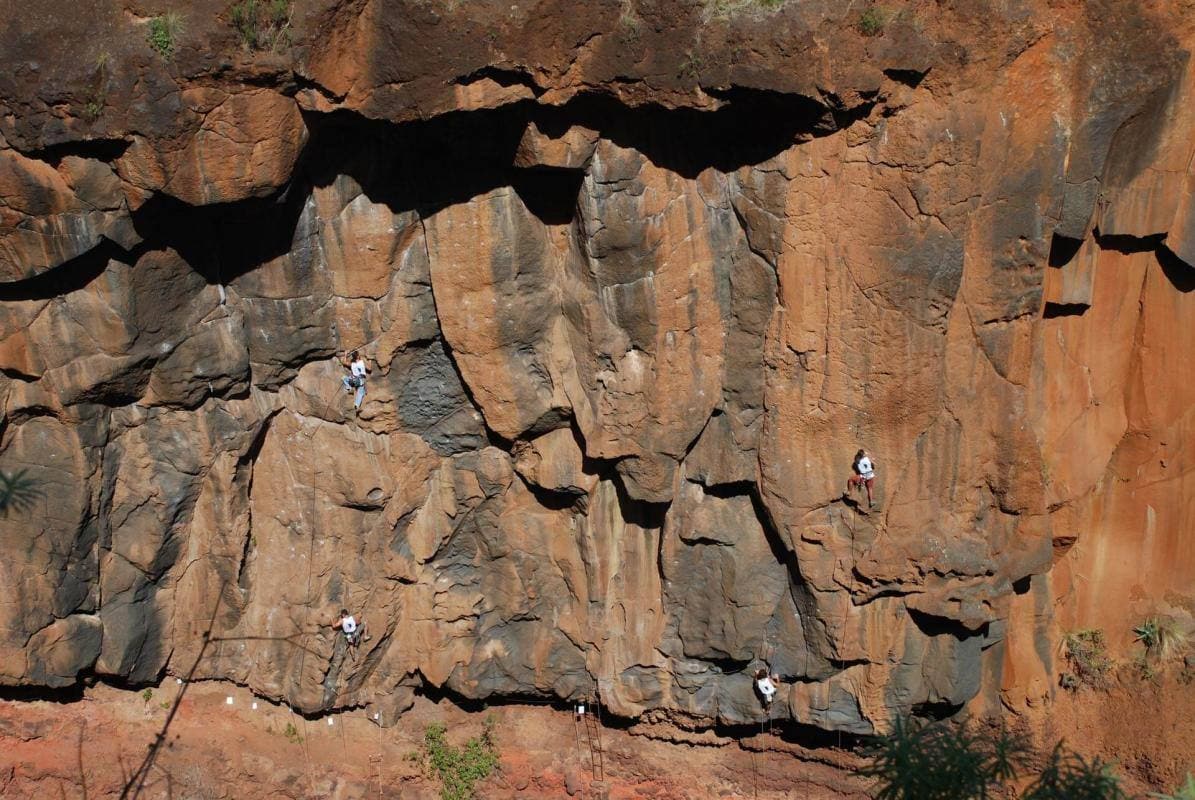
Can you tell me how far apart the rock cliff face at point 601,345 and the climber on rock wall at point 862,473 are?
0.19 metres

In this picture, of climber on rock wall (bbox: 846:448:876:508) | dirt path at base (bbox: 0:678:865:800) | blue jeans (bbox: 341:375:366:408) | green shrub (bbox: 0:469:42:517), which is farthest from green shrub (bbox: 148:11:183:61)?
dirt path at base (bbox: 0:678:865:800)

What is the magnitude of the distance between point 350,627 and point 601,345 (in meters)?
5.16

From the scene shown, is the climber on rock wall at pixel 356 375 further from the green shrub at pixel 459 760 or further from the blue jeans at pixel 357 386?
the green shrub at pixel 459 760

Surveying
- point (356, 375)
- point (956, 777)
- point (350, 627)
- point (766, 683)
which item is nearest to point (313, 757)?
point (350, 627)

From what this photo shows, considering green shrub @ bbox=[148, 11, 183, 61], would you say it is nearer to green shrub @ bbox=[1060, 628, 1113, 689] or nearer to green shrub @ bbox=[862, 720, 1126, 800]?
green shrub @ bbox=[862, 720, 1126, 800]

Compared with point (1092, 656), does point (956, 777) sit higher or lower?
higher

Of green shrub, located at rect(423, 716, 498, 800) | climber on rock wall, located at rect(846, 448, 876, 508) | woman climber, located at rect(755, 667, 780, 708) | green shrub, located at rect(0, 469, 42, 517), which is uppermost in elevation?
climber on rock wall, located at rect(846, 448, 876, 508)

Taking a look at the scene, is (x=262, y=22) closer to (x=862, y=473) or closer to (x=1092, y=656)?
(x=862, y=473)

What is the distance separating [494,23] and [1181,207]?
8086mm

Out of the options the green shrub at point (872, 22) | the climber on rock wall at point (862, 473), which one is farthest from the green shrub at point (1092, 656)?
the green shrub at point (872, 22)

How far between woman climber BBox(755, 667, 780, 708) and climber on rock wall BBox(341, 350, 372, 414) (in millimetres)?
6302

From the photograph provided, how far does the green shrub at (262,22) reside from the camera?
1170cm

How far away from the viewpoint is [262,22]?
38.6ft

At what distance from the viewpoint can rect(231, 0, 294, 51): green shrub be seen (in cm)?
1170
